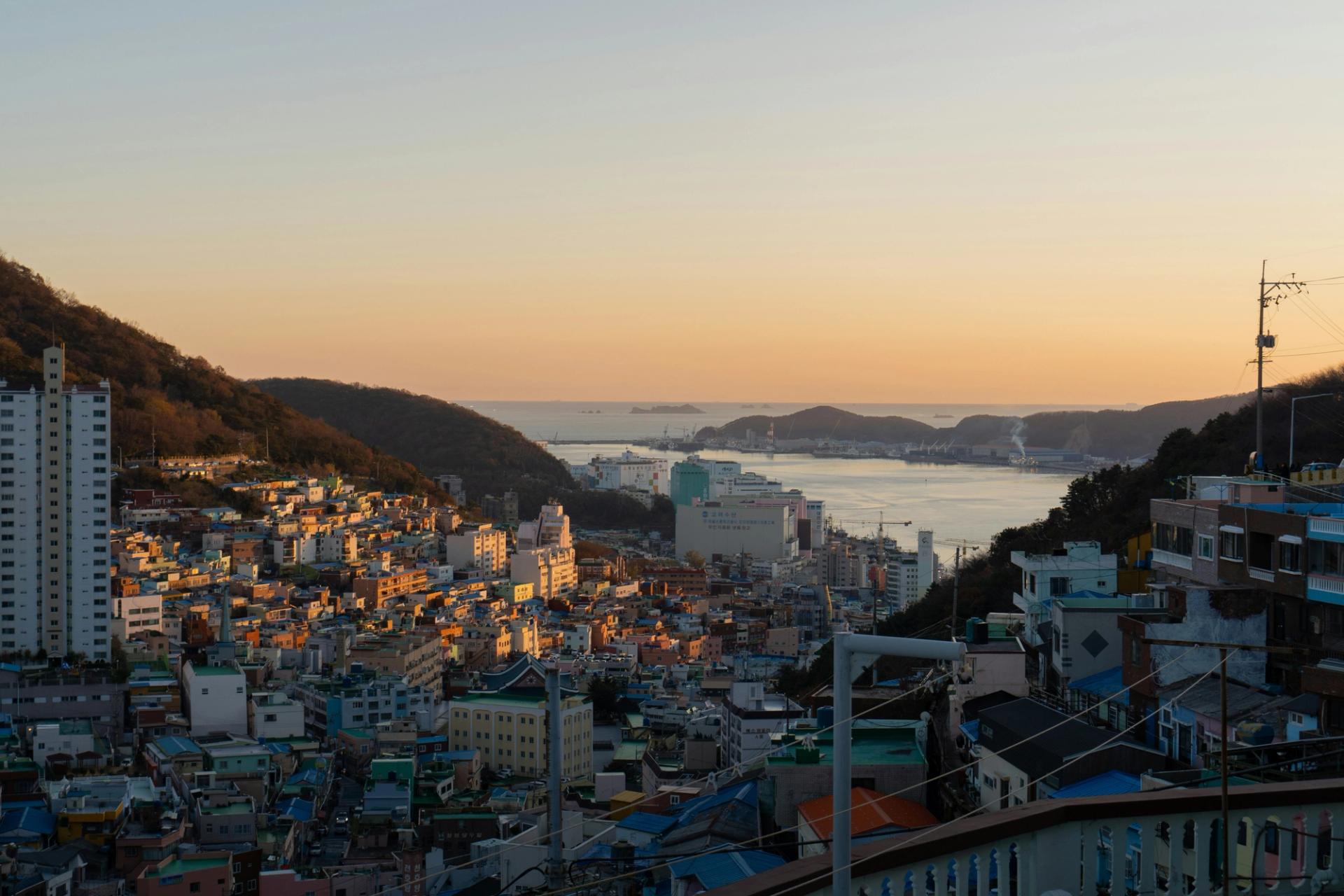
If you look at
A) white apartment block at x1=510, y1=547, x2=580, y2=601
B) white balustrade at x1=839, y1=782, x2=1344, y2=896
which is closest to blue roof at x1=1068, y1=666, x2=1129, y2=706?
white balustrade at x1=839, y1=782, x2=1344, y2=896

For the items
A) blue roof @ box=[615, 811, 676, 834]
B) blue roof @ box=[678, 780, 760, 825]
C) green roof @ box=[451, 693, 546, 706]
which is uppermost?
blue roof @ box=[678, 780, 760, 825]

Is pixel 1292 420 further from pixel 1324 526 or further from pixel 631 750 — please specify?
pixel 631 750

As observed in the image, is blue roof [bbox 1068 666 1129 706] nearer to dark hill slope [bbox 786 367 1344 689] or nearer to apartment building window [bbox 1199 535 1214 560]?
apartment building window [bbox 1199 535 1214 560]

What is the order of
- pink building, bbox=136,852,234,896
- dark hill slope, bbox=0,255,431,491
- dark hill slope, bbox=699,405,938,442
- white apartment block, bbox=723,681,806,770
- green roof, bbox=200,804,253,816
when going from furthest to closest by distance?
dark hill slope, bbox=699,405,938,442
dark hill slope, bbox=0,255,431,491
white apartment block, bbox=723,681,806,770
green roof, bbox=200,804,253,816
pink building, bbox=136,852,234,896

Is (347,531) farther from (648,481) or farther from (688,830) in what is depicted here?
(648,481)

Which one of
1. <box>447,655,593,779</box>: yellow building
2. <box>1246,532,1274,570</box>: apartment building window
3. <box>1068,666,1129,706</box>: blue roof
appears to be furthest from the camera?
<box>447,655,593,779</box>: yellow building

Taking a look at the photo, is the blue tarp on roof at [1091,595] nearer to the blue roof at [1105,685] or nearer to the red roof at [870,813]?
the blue roof at [1105,685]

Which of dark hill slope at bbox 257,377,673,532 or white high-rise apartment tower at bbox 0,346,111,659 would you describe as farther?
dark hill slope at bbox 257,377,673,532
